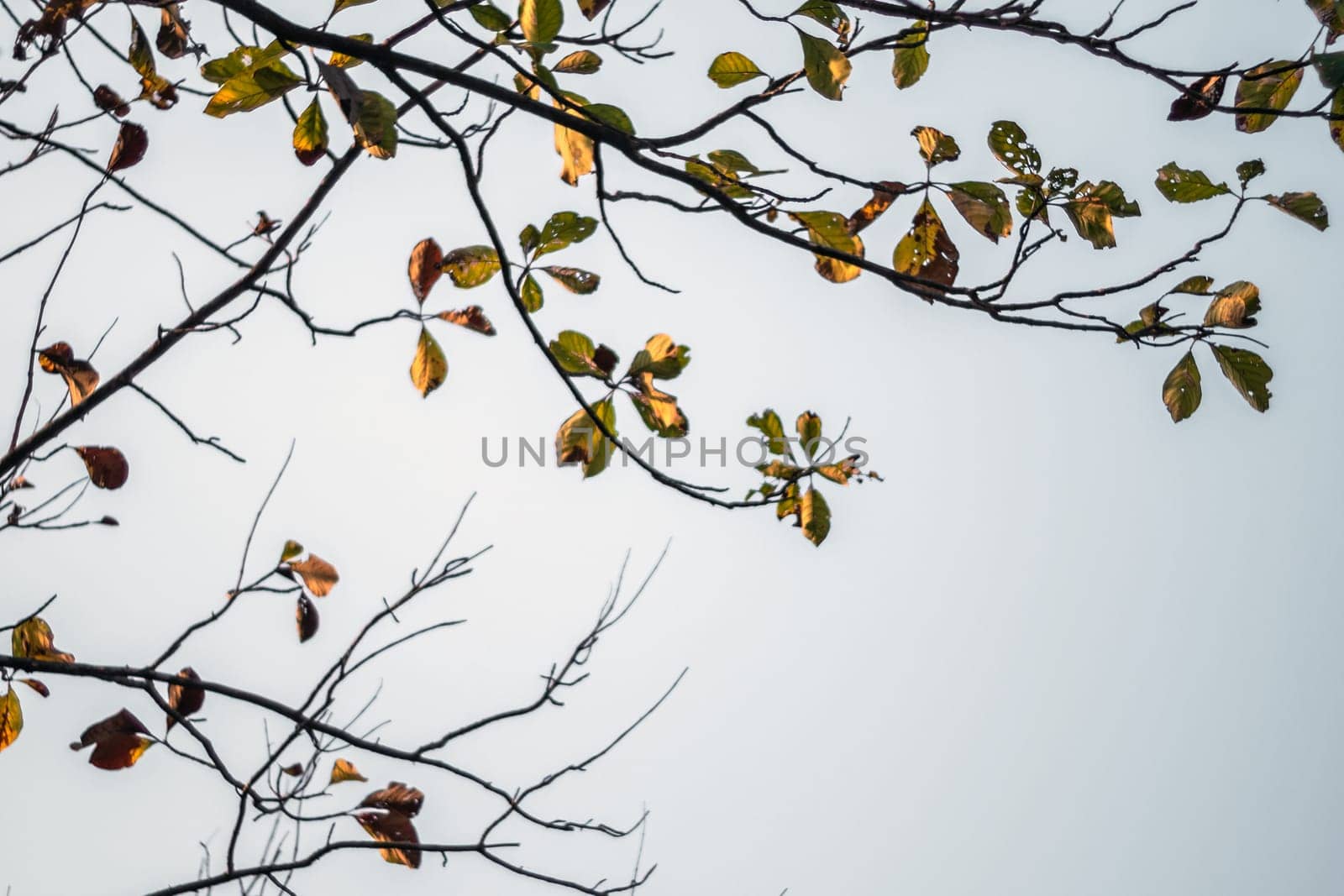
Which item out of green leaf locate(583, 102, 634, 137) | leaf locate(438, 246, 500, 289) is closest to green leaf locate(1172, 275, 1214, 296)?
green leaf locate(583, 102, 634, 137)

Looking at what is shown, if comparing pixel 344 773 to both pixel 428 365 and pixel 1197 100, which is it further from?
pixel 1197 100

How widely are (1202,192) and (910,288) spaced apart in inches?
26.2

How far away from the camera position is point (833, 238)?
176 cm

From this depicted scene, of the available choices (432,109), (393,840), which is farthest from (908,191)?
(393,840)

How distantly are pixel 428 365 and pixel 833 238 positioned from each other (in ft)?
3.12

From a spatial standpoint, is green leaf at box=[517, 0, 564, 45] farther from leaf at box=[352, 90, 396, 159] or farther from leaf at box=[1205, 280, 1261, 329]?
leaf at box=[1205, 280, 1261, 329]

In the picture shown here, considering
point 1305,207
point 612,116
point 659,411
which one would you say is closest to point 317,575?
point 659,411

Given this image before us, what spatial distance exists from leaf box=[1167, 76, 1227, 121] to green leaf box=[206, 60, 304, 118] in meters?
1.72

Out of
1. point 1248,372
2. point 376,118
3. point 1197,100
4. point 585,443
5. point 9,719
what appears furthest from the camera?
point 9,719

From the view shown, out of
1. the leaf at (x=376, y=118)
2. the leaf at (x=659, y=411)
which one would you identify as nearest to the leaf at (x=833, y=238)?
the leaf at (x=659, y=411)

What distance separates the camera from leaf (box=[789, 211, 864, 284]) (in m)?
1.75

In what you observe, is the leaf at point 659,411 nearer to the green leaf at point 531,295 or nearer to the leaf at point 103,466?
the green leaf at point 531,295

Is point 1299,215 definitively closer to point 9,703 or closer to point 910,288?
point 910,288

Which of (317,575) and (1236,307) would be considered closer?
(1236,307)
